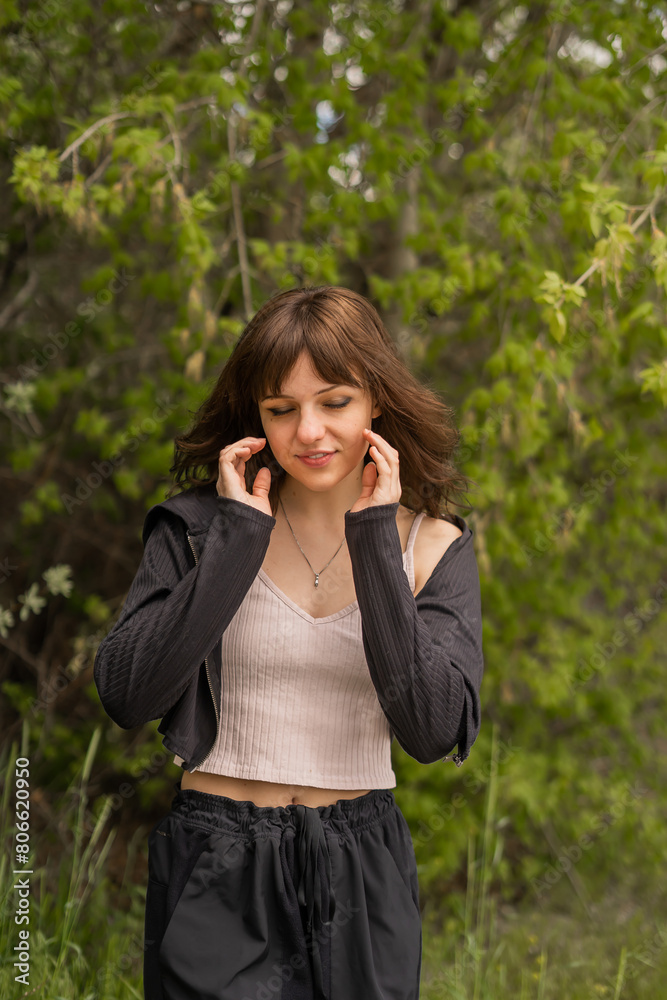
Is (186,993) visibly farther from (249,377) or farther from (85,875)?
(85,875)

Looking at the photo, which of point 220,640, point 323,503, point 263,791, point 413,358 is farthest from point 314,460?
point 413,358

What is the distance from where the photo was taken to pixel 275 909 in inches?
57.4

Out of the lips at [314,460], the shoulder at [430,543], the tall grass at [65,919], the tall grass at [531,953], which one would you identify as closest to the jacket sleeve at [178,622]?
the lips at [314,460]

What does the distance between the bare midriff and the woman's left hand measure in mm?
549

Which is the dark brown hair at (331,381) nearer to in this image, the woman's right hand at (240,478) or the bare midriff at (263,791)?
the woman's right hand at (240,478)

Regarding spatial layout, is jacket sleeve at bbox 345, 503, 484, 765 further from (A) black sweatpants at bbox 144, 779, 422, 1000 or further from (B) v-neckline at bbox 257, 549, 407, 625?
(A) black sweatpants at bbox 144, 779, 422, 1000

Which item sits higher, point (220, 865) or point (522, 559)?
point (522, 559)

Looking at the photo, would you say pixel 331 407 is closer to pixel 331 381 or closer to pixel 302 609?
pixel 331 381

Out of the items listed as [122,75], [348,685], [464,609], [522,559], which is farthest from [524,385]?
[122,75]

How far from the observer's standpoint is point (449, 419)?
6.09 feet

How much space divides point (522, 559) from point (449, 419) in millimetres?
1018

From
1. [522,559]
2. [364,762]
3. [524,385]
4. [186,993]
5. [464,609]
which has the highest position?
[524,385]

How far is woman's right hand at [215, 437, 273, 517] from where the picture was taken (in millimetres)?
1487

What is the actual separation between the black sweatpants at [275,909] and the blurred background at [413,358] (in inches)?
29.8
